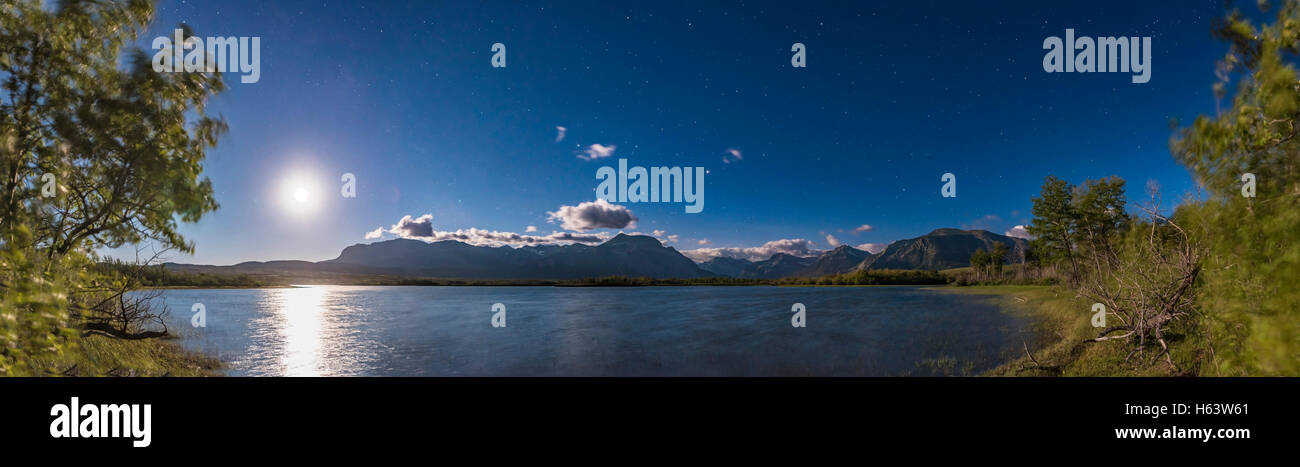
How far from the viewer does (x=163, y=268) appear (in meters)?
4.95

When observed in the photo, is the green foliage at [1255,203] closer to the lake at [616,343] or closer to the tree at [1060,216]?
the tree at [1060,216]

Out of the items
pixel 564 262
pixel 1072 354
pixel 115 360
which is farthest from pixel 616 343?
pixel 564 262

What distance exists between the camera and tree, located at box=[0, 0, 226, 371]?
289 centimetres

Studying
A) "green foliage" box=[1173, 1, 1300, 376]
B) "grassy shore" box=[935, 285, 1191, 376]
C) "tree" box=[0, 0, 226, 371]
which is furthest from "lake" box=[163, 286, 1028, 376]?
"green foliage" box=[1173, 1, 1300, 376]

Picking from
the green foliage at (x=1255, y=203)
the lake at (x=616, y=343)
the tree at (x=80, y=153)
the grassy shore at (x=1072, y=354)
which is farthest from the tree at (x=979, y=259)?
the tree at (x=80, y=153)

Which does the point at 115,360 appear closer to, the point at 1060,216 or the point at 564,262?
the point at 1060,216

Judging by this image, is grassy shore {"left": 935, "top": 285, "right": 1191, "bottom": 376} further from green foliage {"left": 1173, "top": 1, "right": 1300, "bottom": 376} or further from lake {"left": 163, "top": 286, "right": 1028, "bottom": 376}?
green foliage {"left": 1173, "top": 1, "right": 1300, "bottom": 376}

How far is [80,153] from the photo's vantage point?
11.8ft

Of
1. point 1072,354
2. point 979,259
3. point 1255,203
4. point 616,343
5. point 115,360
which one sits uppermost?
point 1255,203

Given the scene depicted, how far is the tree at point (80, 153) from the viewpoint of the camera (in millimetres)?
2889

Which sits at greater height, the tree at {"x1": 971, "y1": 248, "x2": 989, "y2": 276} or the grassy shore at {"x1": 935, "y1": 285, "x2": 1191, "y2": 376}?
the tree at {"x1": 971, "y1": 248, "x2": 989, "y2": 276}
